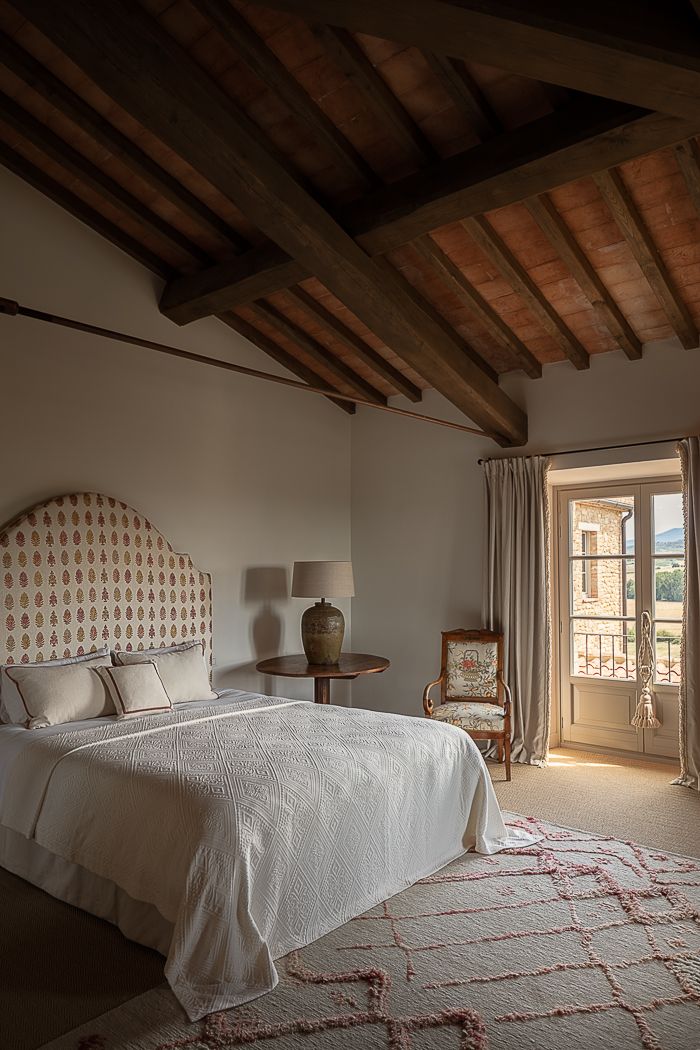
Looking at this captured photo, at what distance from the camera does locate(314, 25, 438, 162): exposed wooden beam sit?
3.14m

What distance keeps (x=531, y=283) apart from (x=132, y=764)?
3.42 m

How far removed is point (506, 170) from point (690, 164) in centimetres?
83

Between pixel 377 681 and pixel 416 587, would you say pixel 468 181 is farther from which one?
pixel 377 681

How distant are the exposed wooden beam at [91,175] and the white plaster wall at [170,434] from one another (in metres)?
0.36

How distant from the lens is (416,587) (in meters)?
6.14

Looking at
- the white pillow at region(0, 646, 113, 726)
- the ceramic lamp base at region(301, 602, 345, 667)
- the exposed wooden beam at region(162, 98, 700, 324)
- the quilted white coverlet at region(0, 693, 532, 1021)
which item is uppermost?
the exposed wooden beam at region(162, 98, 700, 324)

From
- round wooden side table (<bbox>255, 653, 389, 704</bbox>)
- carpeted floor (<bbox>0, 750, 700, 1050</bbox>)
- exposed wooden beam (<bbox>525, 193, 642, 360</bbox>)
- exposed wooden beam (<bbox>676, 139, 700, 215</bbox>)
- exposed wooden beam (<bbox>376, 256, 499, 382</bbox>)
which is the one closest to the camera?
carpeted floor (<bbox>0, 750, 700, 1050</bbox>)

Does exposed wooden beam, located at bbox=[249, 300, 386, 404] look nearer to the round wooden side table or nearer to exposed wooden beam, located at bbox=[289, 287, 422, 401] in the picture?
exposed wooden beam, located at bbox=[289, 287, 422, 401]

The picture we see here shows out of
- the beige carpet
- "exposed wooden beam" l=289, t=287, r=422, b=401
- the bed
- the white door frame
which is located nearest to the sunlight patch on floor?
the beige carpet

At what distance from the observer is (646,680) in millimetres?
5359

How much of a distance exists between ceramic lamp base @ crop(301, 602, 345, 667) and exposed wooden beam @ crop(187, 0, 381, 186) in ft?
9.43

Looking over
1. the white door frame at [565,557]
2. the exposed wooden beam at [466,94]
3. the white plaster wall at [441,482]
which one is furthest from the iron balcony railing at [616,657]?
the exposed wooden beam at [466,94]

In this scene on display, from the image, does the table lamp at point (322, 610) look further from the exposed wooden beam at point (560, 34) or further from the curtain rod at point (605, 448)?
the exposed wooden beam at point (560, 34)

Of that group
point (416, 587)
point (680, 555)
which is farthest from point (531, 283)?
point (416, 587)
